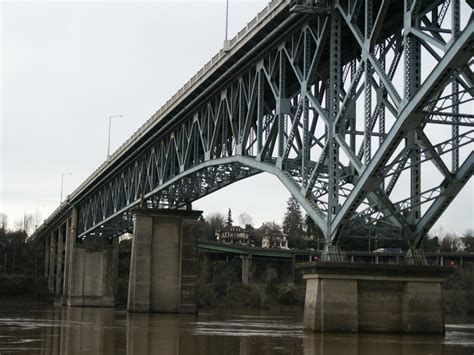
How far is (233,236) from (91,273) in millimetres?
90061

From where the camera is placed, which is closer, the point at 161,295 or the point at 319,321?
the point at 319,321

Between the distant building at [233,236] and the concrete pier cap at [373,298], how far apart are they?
15420 centimetres

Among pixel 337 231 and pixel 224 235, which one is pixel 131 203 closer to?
pixel 337 231

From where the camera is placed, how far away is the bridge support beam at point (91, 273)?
348 ft

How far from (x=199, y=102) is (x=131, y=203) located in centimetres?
2397

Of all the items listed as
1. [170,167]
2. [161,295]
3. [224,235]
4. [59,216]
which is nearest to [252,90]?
[170,167]

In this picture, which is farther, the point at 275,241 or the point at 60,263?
the point at 275,241

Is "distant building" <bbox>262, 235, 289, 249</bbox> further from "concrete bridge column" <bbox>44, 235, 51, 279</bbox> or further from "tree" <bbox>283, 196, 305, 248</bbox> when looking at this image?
"concrete bridge column" <bbox>44, 235, 51, 279</bbox>

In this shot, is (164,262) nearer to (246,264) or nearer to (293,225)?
(246,264)

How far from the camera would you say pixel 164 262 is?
73.5 m

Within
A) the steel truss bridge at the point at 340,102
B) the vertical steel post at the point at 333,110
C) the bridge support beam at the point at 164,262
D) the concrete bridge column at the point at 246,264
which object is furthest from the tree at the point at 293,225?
the vertical steel post at the point at 333,110

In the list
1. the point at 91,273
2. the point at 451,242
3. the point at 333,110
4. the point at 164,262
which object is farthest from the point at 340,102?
the point at 451,242

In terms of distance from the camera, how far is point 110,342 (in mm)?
32750

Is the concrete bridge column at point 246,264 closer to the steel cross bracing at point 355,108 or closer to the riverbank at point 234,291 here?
the riverbank at point 234,291
